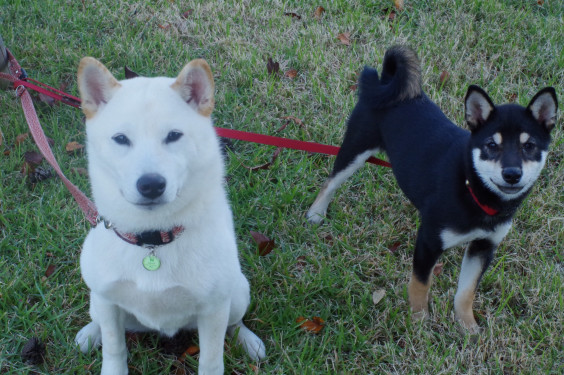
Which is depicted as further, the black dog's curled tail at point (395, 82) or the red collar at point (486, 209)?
the black dog's curled tail at point (395, 82)

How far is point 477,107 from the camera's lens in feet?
8.39

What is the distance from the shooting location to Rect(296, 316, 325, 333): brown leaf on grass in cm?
275

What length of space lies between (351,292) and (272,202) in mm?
807

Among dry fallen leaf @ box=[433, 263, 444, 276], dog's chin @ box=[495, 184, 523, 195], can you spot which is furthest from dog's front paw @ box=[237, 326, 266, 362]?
dog's chin @ box=[495, 184, 523, 195]

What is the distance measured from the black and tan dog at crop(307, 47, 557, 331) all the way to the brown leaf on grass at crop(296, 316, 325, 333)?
51 cm

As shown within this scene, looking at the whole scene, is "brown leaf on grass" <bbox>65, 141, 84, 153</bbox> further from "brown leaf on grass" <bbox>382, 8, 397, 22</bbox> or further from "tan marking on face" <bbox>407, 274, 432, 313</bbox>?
"brown leaf on grass" <bbox>382, 8, 397, 22</bbox>

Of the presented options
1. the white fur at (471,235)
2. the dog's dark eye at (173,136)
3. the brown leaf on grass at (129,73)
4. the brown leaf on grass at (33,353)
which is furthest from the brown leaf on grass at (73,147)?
the white fur at (471,235)

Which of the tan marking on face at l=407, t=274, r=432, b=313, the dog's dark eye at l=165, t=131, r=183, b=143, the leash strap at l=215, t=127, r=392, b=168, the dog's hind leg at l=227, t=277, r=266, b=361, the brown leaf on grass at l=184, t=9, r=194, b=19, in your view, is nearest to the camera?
the dog's dark eye at l=165, t=131, r=183, b=143

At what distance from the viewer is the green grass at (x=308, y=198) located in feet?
8.68

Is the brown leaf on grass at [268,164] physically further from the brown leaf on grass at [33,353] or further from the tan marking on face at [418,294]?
the brown leaf on grass at [33,353]

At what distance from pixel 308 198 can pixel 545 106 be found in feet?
5.18

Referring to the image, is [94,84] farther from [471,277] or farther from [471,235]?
[471,277]

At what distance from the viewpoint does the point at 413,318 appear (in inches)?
110

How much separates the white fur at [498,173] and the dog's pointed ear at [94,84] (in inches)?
64.5
